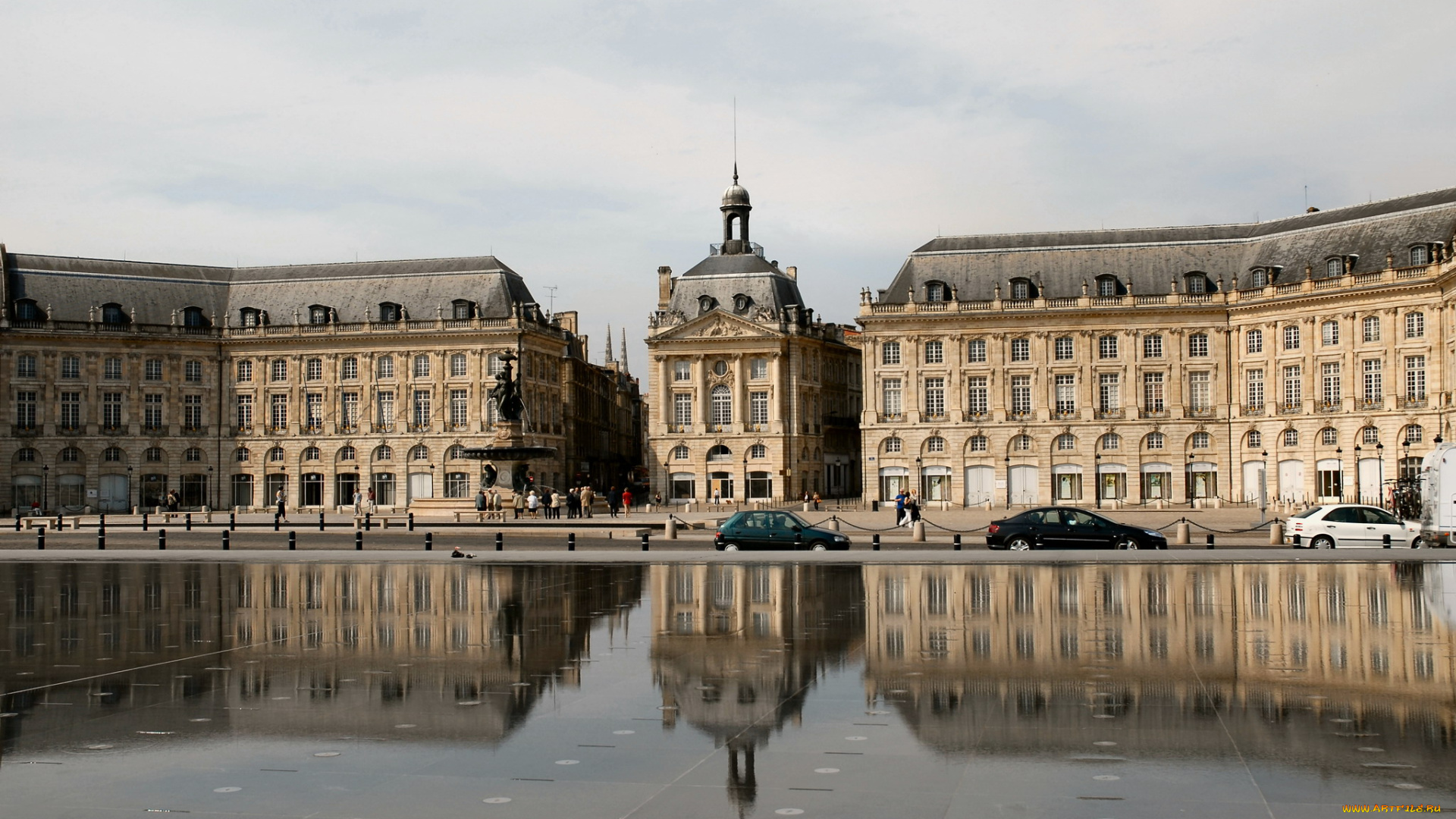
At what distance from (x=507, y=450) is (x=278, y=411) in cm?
4136

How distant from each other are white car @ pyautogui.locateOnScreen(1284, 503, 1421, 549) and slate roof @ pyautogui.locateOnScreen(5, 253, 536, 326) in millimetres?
63561

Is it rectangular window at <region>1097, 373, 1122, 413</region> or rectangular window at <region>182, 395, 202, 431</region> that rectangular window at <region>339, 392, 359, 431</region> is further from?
rectangular window at <region>1097, 373, 1122, 413</region>

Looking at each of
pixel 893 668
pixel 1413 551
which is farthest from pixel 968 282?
pixel 893 668

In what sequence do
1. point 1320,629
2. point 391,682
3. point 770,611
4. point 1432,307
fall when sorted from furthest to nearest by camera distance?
point 1432,307
point 770,611
point 1320,629
point 391,682

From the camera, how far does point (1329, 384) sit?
261 ft

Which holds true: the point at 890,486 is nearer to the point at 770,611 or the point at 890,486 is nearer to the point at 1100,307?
the point at 1100,307

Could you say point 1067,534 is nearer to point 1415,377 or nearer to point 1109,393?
point 1415,377

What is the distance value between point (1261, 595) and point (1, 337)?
8692 cm

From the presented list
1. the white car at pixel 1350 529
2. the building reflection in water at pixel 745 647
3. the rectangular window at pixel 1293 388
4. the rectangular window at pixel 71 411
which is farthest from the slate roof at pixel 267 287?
the building reflection in water at pixel 745 647

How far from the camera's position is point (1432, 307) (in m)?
74.7

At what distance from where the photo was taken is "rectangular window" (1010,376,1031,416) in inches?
3438

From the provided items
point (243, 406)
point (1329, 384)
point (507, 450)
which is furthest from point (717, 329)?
point (1329, 384)

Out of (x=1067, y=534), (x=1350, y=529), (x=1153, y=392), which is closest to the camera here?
(x=1067, y=534)

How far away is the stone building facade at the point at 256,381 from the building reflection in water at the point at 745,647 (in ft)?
218
